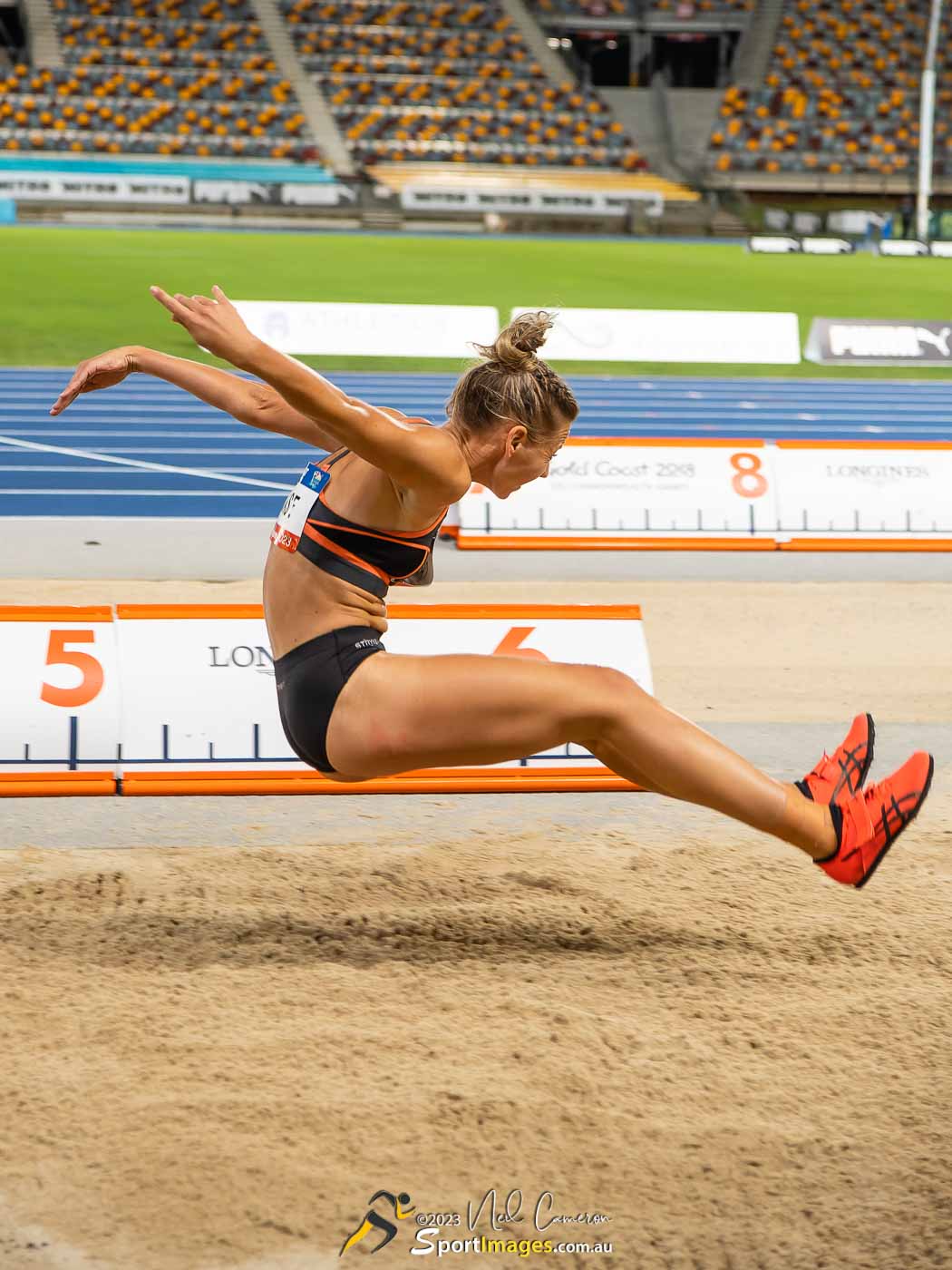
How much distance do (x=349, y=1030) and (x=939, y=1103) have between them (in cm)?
130

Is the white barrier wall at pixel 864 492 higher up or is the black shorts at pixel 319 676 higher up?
the black shorts at pixel 319 676

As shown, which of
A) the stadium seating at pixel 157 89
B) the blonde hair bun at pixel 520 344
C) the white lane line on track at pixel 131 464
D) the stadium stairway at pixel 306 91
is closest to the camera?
the blonde hair bun at pixel 520 344

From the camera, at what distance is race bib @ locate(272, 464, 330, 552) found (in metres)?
3.57

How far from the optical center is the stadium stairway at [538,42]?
45344 mm

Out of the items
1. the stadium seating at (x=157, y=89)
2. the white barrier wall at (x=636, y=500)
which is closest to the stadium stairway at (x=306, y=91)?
A: the stadium seating at (x=157, y=89)

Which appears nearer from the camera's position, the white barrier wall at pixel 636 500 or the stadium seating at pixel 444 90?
the white barrier wall at pixel 636 500

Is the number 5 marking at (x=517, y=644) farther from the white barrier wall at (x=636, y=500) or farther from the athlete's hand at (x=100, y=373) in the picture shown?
the white barrier wall at (x=636, y=500)

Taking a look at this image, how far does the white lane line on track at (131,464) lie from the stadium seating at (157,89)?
2755 centimetres

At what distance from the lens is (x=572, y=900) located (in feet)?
14.6

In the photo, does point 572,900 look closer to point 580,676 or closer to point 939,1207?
point 580,676

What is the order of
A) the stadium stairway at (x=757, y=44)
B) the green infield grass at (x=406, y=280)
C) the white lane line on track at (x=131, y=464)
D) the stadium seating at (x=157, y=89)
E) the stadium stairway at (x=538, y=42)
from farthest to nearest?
the stadium stairway at (x=757, y=44), the stadium stairway at (x=538, y=42), the stadium seating at (x=157, y=89), the green infield grass at (x=406, y=280), the white lane line on track at (x=131, y=464)

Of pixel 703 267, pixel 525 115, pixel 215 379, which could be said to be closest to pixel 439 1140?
pixel 215 379

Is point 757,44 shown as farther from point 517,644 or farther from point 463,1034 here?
point 463,1034

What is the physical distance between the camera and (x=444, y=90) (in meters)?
42.9
